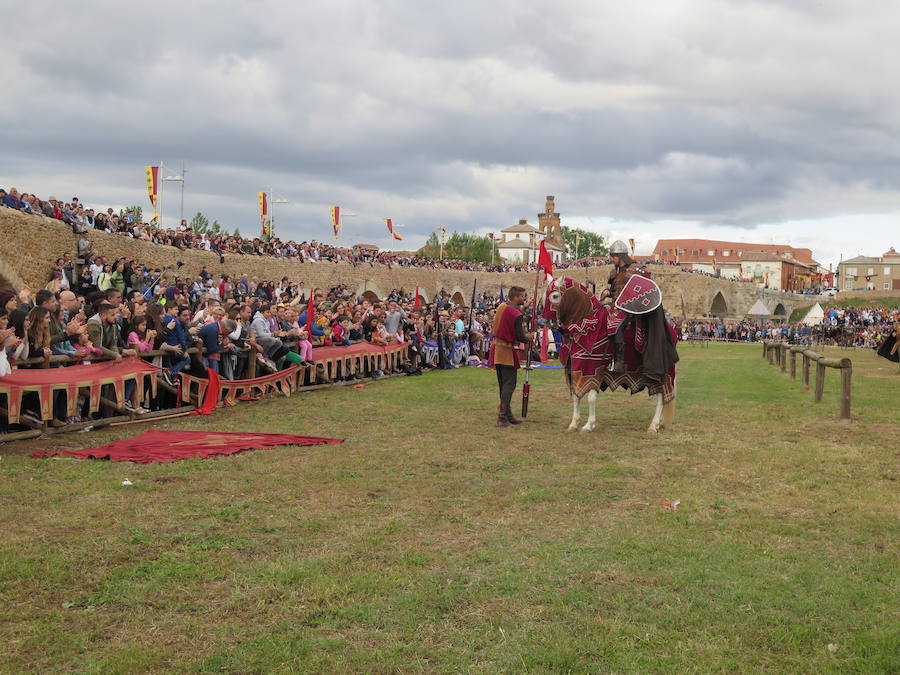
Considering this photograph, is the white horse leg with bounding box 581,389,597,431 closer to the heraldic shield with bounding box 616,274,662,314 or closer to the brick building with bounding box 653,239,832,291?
the heraldic shield with bounding box 616,274,662,314

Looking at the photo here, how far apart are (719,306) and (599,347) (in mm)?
75662

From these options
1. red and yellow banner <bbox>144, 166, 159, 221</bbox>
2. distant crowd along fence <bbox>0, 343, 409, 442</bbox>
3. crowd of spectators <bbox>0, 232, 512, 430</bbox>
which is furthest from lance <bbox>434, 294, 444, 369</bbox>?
red and yellow banner <bbox>144, 166, 159, 221</bbox>

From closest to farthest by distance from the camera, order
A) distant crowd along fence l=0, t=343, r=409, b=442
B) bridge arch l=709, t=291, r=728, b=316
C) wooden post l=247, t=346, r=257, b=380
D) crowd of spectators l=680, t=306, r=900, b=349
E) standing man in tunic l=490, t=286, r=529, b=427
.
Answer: distant crowd along fence l=0, t=343, r=409, b=442 < standing man in tunic l=490, t=286, r=529, b=427 < wooden post l=247, t=346, r=257, b=380 < crowd of spectators l=680, t=306, r=900, b=349 < bridge arch l=709, t=291, r=728, b=316

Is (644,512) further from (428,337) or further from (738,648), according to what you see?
(428,337)

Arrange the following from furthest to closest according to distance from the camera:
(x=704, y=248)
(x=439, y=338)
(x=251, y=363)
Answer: (x=704, y=248) → (x=439, y=338) → (x=251, y=363)

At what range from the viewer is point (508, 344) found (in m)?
11.0

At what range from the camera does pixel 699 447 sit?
353 inches

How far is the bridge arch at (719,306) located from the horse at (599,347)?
7323cm

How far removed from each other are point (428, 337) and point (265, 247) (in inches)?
754

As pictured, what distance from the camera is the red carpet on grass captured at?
7.99 m

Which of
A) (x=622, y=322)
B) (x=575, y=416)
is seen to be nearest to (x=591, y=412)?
(x=575, y=416)

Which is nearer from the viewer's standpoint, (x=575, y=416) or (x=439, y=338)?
(x=575, y=416)

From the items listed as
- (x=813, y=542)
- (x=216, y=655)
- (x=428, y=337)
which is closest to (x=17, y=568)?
(x=216, y=655)

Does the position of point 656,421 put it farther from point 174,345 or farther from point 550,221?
point 550,221
